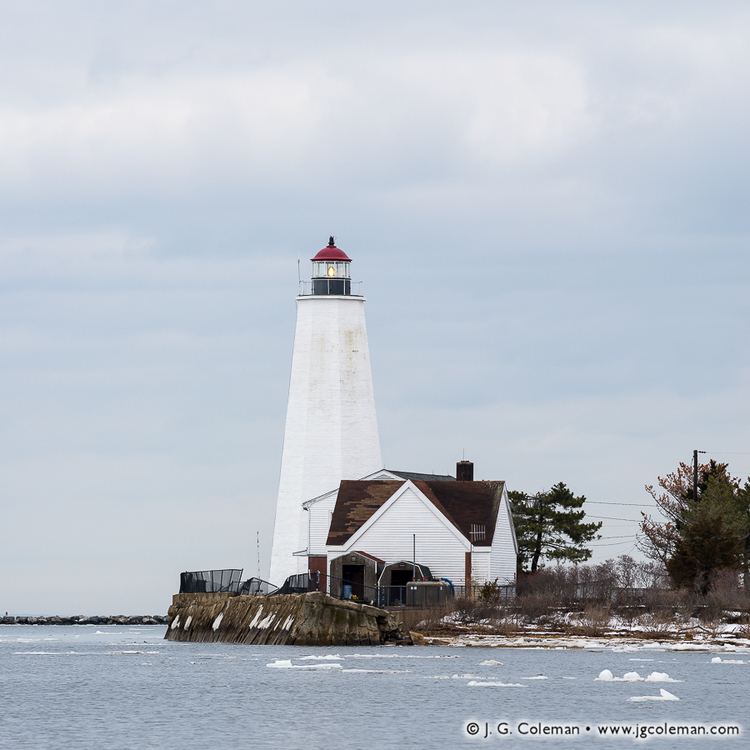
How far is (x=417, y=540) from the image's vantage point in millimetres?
75625

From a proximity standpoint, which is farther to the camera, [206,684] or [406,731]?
[206,684]

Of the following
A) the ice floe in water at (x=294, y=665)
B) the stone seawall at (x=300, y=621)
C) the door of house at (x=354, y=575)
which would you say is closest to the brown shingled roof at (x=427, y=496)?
the door of house at (x=354, y=575)

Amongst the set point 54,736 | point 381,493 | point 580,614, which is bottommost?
point 54,736

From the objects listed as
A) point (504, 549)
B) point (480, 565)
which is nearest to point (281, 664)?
point (480, 565)

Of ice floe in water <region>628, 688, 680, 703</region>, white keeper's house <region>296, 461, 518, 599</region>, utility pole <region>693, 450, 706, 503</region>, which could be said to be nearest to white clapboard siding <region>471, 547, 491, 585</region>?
white keeper's house <region>296, 461, 518, 599</region>

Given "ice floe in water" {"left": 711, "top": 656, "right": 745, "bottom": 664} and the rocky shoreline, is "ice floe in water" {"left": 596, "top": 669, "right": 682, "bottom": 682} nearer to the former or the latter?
"ice floe in water" {"left": 711, "top": 656, "right": 745, "bottom": 664}

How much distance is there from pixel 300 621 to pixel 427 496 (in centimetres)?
1575

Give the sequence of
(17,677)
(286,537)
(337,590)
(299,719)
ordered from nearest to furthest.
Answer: (299,719)
(17,677)
(337,590)
(286,537)

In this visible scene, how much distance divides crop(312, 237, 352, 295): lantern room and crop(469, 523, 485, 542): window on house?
1176 cm

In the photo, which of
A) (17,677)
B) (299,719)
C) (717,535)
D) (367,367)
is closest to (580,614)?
(717,535)

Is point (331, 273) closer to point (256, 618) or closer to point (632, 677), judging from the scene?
point (256, 618)

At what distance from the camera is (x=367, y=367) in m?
80.4

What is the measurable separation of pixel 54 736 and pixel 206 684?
11557 millimetres

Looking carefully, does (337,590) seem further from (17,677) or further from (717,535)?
(17,677)
